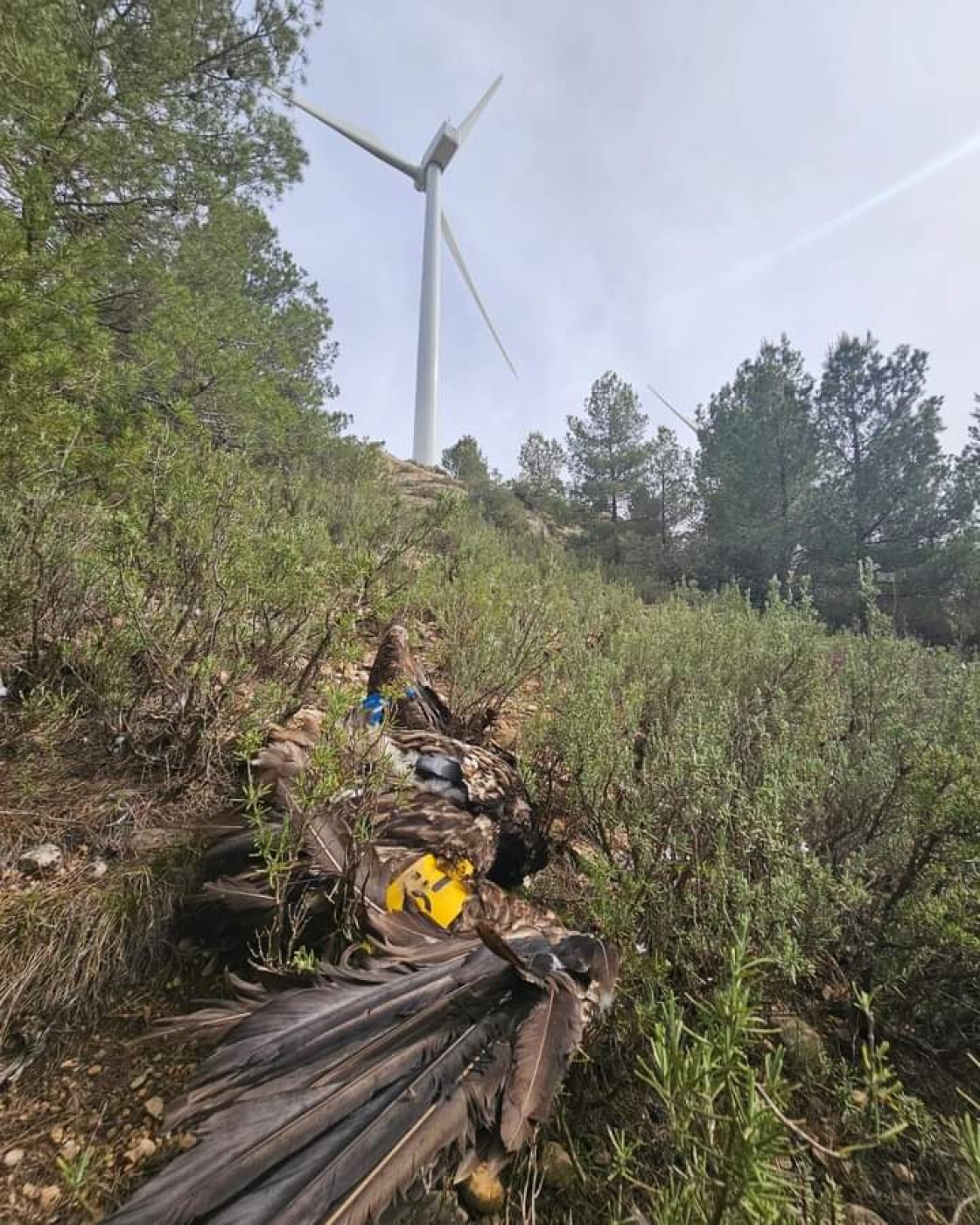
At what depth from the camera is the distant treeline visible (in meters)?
11.0

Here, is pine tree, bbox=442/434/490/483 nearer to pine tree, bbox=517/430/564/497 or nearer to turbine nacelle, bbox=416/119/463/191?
pine tree, bbox=517/430/564/497

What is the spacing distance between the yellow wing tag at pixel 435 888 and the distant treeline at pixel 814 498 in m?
9.85

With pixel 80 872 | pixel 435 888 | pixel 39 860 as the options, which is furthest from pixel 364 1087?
pixel 39 860

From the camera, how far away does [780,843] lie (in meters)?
Answer: 1.50

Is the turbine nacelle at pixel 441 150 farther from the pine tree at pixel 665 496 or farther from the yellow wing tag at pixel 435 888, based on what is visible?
the yellow wing tag at pixel 435 888

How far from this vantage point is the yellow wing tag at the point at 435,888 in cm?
157

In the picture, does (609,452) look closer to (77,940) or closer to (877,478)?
(877,478)

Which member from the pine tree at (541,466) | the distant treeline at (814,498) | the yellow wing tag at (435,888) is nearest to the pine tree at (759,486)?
the distant treeline at (814,498)

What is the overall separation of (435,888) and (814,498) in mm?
13244

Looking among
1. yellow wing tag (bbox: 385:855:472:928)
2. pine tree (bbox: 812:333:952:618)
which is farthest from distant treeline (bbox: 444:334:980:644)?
yellow wing tag (bbox: 385:855:472:928)

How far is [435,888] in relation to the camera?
5.41 feet

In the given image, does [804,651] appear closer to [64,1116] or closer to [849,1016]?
[849,1016]

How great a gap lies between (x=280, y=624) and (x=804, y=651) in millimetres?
2837

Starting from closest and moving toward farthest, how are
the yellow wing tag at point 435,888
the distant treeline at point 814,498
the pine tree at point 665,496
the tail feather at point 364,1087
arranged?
the tail feather at point 364,1087
the yellow wing tag at point 435,888
the distant treeline at point 814,498
the pine tree at point 665,496
